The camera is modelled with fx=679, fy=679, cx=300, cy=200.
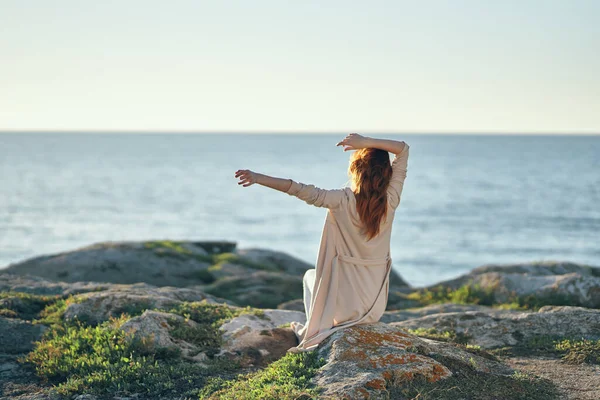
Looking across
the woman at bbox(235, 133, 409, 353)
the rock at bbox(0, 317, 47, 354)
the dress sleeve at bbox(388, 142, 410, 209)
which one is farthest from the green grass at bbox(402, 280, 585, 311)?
the rock at bbox(0, 317, 47, 354)

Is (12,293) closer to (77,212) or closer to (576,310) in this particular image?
(576,310)

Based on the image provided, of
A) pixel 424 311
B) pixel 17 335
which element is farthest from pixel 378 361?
pixel 424 311

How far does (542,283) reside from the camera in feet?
53.9

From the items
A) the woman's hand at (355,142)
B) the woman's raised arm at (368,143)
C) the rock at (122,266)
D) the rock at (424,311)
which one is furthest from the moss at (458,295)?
the woman's hand at (355,142)

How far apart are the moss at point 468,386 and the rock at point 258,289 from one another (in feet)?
28.9

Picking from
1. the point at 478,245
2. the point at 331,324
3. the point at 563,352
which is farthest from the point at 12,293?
the point at 478,245

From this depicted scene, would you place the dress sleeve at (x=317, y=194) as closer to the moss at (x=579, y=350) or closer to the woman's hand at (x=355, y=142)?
the woman's hand at (x=355, y=142)

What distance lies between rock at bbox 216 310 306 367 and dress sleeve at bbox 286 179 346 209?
2578 mm

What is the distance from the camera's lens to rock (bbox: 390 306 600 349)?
10.7 metres

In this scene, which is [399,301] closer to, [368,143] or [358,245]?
[358,245]

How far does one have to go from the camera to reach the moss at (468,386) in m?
7.75

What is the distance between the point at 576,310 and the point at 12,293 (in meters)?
10.4

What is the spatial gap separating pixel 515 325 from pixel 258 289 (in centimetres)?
851

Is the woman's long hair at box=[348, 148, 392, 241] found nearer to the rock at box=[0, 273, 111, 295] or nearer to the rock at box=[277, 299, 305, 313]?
the rock at box=[277, 299, 305, 313]
